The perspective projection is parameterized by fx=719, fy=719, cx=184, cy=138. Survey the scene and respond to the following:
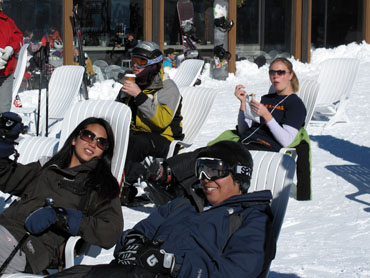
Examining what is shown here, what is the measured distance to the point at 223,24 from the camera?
47.5ft

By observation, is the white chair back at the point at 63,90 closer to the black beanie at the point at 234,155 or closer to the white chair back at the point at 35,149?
the white chair back at the point at 35,149

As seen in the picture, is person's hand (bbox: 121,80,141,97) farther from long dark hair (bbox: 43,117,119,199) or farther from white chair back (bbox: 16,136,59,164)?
long dark hair (bbox: 43,117,119,199)

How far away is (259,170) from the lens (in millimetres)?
3932

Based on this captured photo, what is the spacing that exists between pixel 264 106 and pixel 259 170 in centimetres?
167

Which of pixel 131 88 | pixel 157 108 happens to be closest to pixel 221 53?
pixel 157 108

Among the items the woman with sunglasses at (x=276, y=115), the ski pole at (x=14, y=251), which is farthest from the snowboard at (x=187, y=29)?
the ski pole at (x=14, y=251)

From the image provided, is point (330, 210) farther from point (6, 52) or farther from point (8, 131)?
point (6, 52)

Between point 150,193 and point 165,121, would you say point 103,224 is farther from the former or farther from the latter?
point 165,121

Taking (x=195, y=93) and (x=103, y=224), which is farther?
(x=195, y=93)

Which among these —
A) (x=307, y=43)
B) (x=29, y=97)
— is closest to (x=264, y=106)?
(x=29, y=97)

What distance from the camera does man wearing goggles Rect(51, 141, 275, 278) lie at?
2.80 metres

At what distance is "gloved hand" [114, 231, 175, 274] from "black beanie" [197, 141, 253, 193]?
482 millimetres

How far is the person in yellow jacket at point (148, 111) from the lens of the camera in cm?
555

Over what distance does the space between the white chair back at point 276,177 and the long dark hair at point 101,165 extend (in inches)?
31.1
